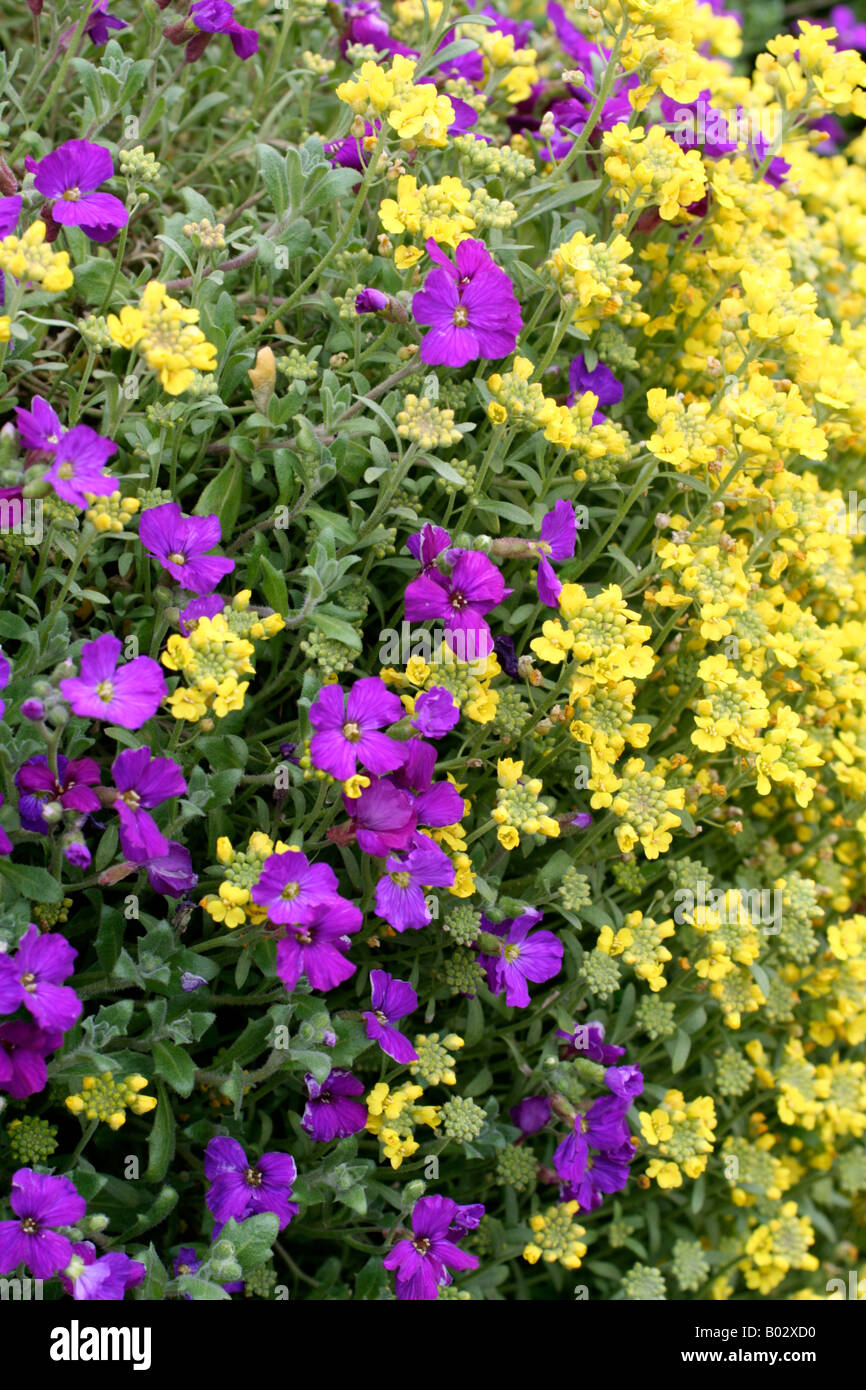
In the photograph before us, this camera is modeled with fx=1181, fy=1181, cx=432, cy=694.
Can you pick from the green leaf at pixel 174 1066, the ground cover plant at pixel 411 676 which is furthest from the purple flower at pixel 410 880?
the green leaf at pixel 174 1066

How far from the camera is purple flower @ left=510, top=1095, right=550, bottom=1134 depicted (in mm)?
2352

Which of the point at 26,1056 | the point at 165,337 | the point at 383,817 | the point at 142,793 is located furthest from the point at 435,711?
the point at 26,1056

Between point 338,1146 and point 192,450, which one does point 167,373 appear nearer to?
point 192,450

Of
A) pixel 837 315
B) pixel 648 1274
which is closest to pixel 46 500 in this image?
pixel 648 1274

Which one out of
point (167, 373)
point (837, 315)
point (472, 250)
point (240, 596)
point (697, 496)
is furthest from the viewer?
point (837, 315)

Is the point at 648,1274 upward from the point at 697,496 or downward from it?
downward

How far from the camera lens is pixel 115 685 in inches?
68.9

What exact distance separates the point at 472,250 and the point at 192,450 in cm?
63

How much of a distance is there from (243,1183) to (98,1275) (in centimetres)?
30

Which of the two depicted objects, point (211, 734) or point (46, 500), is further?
point (211, 734)

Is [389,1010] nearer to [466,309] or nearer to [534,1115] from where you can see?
[534,1115]

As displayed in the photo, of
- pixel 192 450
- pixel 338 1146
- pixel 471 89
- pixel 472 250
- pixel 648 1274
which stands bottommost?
pixel 648 1274

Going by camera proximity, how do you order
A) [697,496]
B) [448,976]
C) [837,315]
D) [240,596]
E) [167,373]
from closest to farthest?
[167,373] < [240,596] < [448,976] < [697,496] < [837,315]

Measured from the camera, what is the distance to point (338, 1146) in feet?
6.87
